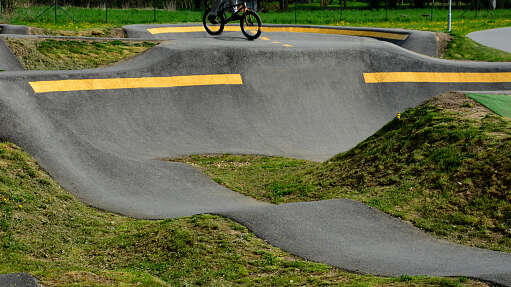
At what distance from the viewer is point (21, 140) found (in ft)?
39.1

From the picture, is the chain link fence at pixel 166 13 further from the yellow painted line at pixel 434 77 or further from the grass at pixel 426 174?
the grass at pixel 426 174

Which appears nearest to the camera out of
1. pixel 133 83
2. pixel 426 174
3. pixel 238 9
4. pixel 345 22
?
pixel 426 174

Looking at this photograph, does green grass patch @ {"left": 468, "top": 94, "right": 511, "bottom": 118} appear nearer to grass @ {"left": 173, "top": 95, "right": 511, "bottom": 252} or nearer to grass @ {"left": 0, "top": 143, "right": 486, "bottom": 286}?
grass @ {"left": 173, "top": 95, "right": 511, "bottom": 252}

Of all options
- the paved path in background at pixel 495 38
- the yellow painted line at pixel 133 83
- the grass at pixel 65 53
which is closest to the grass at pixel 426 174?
the yellow painted line at pixel 133 83

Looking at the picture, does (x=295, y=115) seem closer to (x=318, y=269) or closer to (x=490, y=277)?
(x=318, y=269)

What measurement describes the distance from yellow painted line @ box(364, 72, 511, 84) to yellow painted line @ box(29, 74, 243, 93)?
4.68 m

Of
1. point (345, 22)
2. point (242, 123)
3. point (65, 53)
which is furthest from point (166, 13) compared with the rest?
point (242, 123)

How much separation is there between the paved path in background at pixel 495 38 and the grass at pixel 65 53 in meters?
15.8

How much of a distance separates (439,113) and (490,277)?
613 centimetres

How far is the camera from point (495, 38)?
27641mm

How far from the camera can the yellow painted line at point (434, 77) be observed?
61.6 feet

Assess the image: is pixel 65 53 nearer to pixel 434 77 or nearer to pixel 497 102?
pixel 434 77

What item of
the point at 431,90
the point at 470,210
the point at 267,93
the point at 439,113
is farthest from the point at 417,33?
the point at 470,210

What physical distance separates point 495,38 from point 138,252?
2436 cm
